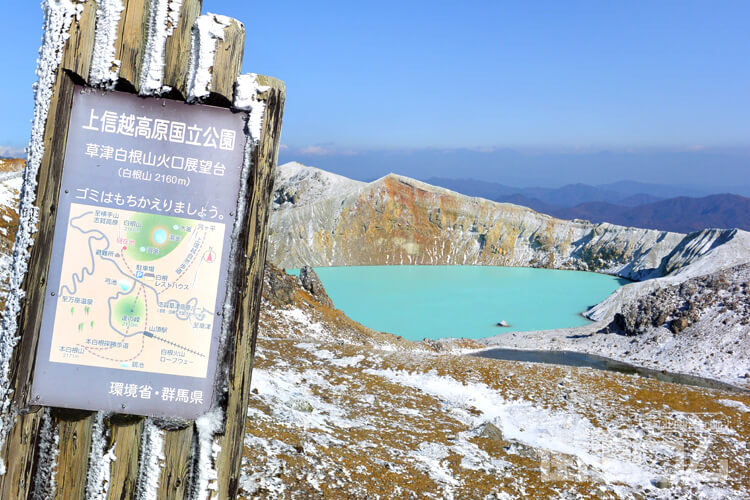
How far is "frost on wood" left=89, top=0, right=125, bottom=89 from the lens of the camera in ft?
9.72

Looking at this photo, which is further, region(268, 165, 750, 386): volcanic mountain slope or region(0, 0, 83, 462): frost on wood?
region(268, 165, 750, 386): volcanic mountain slope

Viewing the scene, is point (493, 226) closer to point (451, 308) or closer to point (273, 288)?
point (451, 308)

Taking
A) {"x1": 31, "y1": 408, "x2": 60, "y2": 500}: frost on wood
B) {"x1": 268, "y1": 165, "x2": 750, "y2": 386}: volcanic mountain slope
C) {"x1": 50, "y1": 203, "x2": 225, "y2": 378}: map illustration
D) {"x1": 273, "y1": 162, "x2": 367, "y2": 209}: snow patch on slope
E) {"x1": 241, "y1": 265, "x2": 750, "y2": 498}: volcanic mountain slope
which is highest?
{"x1": 273, "y1": 162, "x2": 367, "y2": 209}: snow patch on slope

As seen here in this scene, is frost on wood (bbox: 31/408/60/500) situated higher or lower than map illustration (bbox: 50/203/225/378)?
lower

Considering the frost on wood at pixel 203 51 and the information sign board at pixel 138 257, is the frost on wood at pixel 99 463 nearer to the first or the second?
the information sign board at pixel 138 257

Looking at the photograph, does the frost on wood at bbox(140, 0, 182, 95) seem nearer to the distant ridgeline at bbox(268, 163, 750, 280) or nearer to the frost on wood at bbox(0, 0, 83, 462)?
the frost on wood at bbox(0, 0, 83, 462)

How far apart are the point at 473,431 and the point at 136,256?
9.14 meters

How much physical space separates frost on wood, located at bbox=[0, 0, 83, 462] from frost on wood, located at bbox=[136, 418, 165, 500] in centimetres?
70

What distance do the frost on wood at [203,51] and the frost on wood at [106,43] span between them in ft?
1.29

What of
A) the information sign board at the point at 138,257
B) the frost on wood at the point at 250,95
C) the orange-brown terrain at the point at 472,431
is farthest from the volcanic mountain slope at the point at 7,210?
the frost on wood at the point at 250,95

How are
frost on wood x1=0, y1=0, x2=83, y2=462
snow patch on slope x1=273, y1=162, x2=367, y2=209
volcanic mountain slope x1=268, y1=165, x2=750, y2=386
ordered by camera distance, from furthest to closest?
1. snow patch on slope x1=273, y1=162, x2=367, y2=209
2. volcanic mountain slope x1=268, y1=165, x2=750, y2=386
3. frost on wood x1=0, y1=0, x2=83, y2=462

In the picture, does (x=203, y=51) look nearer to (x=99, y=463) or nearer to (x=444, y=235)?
(x=99, y=463)

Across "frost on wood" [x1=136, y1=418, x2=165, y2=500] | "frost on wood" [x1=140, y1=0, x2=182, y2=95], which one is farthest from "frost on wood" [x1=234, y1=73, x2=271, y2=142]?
"frost on wood" [x1=136, y1=418, x2=165, y2=500]

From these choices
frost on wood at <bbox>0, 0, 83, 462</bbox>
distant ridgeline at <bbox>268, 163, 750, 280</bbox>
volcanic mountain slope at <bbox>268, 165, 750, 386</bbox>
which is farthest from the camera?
distant ridgeline at <bbox>268, 163, 750, 280</bbox>
